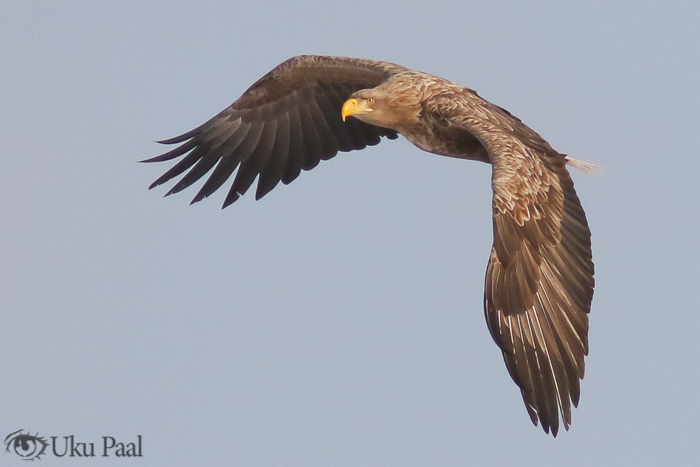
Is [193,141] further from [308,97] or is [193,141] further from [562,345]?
[562,345]

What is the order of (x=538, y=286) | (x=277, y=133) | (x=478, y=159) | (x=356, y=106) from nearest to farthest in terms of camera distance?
1. (x=538, y=286)
2. (x=478, y=159)
3. (x=356, y=106)
4. (x=277, y=133)

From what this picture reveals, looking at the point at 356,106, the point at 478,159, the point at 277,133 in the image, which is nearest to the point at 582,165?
the point at 478,159

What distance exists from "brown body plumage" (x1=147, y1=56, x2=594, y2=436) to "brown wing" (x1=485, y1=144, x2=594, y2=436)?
0.4 inches

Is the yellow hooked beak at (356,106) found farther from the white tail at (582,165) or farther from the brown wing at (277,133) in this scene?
the white tail at (582,165)

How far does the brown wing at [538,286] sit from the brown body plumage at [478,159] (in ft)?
0.04

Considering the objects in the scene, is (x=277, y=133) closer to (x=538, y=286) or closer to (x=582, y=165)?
(x=582, y=165)

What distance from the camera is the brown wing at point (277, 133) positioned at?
48.9ft

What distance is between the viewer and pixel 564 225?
11531 millimetres

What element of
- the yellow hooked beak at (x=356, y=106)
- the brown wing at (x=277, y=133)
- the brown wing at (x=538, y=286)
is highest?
the brown wing at (x=277, y=133)

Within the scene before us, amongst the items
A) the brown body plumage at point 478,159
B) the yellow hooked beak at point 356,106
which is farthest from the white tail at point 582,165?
the yellow hooked beak at point 356,106

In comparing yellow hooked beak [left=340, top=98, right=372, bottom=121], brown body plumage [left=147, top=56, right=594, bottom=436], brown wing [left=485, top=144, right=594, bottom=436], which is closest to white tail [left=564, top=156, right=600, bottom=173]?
brown body plumage [left=147, top=56, right=594, bottom=436]

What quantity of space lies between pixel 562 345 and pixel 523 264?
0.77 m

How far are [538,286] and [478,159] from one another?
2.32 metres

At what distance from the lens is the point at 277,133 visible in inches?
596
